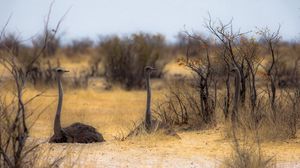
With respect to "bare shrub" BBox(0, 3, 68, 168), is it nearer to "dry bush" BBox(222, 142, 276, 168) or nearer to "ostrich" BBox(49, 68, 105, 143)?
"dry bush" BBox(222, 142, 276, 168)

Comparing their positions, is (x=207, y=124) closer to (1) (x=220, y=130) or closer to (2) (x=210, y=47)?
(1) (x=220, y=130)

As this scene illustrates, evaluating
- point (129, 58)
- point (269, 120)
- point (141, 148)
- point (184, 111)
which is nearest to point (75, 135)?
point (141, 148)

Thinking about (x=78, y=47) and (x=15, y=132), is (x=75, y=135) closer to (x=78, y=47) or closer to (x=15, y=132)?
(x=15, y=132)

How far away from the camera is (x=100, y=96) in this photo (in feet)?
76.2

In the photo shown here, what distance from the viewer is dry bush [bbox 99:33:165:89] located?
27.5 metres

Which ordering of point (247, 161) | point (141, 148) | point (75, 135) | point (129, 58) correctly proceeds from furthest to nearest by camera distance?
point (129, 58)
point (75, 135)
point (141, 148)
point (247, 161)

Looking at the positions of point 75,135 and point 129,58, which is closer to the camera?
point 75,135

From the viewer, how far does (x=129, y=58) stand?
28.6 metres

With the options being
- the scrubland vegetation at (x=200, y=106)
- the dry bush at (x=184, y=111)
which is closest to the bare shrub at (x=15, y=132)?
the scrubland vegetation at (x=200, y=106)

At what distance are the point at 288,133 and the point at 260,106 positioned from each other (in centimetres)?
174

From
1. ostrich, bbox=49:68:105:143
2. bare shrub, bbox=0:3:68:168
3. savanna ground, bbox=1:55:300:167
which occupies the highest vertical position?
bare shrub, bbox=0:3:68:168

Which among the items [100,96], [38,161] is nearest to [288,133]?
[38,161]

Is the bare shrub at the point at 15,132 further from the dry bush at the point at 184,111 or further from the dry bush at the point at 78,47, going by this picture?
the dry bush at the point at 78,47

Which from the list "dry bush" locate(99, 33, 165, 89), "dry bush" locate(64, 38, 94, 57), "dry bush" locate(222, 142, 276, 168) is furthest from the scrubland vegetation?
"dry bush" locate(64, 38, 94, 57)
